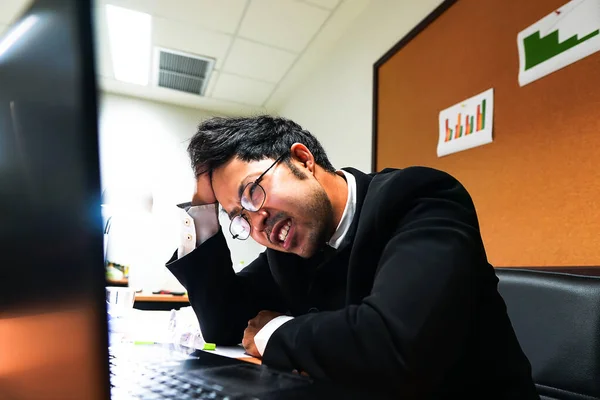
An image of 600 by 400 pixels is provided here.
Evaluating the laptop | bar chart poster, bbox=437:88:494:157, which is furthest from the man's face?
bar chart poster, bbox=437:88:494:157

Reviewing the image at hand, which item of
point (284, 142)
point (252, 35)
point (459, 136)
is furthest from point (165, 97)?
point (284, 142)

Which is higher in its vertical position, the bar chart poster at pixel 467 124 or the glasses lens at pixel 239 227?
the bar chart poster at pixel 467 124

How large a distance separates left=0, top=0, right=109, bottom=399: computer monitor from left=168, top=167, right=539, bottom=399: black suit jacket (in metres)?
0.39

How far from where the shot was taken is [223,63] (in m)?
3.54

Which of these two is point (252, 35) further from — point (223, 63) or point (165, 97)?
point (165, 97)

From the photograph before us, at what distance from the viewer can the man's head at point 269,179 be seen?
1065 mm

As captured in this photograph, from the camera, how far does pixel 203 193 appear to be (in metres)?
1.24

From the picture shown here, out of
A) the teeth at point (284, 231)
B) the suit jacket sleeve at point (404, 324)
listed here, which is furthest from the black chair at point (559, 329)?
the teeth at point (284, 231)

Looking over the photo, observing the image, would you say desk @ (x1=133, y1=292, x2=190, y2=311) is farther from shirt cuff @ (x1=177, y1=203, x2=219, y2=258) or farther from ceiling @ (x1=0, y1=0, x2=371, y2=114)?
shirt cuff @ (x1=177, y1=203, x2=219, y2=258)

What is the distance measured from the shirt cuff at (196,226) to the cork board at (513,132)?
1.08 meters

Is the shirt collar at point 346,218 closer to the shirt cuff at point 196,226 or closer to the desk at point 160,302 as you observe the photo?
the shirt cuff at point 196,226

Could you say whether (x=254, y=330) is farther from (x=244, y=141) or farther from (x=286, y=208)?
(x=244, y=141)

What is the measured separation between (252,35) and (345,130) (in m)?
0.96

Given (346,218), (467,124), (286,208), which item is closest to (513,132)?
(467,124)
